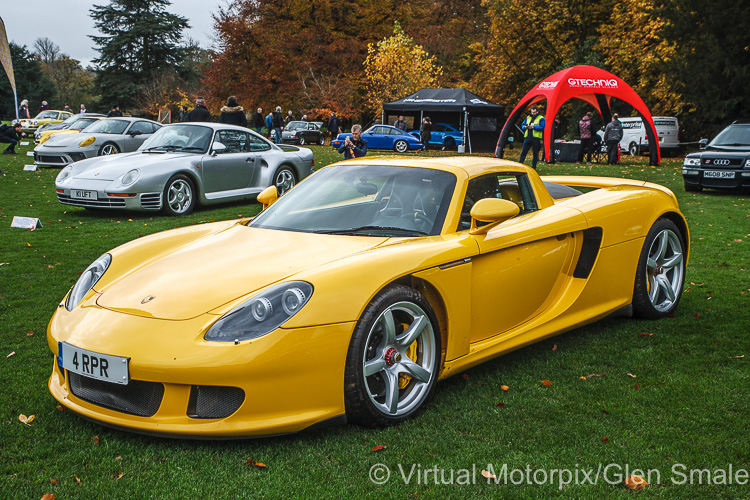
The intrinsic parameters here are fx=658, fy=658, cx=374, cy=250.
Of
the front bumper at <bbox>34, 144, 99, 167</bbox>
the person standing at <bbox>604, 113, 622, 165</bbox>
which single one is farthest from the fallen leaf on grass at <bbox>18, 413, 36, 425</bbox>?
the person standing at <bbox>604, 113, 622, 165</bbox>

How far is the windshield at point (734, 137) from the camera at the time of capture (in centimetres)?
1412

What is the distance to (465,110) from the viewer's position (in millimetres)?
31328

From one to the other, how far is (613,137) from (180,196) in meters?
16.5

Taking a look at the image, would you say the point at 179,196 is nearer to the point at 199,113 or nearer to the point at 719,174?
the point at 199,113

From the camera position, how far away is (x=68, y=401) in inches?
119

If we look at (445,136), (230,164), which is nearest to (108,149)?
(230,164)

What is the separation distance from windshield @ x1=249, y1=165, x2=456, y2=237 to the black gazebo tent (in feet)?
91.6

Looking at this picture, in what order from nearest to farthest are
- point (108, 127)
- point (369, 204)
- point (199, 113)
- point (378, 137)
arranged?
point (369, 204), point (199, 113), point (108, 127), point (378, 137)

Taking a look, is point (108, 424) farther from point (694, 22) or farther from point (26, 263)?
point (694, 22)

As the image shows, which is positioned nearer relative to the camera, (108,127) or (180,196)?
(180,196)

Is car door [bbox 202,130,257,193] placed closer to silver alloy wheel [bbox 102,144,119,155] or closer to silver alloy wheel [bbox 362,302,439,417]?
silver alloy wheel [bbox 102,144,119,155]

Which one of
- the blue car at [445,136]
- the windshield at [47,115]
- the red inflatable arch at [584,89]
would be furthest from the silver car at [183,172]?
the windshield at [47,115]

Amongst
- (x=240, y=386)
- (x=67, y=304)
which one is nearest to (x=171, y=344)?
(x=240, y=386)

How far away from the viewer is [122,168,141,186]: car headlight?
938 centimetres
